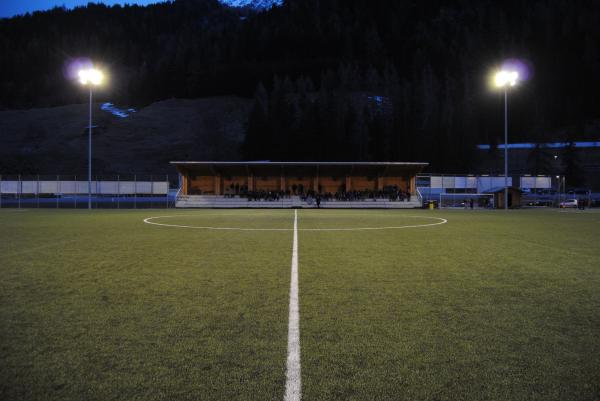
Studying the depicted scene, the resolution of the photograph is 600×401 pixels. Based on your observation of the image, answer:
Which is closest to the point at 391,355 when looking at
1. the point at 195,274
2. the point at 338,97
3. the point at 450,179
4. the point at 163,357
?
the point at 163,357

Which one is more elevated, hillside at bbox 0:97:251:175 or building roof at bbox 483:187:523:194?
hillside at bbox 0:97:251:175

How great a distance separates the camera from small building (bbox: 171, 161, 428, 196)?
1594 inches

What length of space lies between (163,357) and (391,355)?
186 cm

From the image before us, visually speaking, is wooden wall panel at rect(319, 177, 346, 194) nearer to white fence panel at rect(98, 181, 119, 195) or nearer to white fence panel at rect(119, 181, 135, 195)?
white fence panel at rect(119, 181, 135, 195)

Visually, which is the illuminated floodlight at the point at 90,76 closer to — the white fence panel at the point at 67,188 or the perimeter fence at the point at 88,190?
the perimeter fence at the point at 88,190

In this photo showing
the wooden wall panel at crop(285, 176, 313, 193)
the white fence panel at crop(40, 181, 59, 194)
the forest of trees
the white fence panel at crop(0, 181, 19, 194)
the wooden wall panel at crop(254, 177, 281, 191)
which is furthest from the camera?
the forest of trees

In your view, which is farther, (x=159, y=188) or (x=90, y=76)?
(x=159, y=188)

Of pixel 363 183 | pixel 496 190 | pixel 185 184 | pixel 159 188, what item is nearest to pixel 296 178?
pixel 363 183

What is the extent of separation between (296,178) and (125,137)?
255 feet

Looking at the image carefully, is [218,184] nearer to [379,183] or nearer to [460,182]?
[379,183]

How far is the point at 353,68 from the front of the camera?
130500 millimetres

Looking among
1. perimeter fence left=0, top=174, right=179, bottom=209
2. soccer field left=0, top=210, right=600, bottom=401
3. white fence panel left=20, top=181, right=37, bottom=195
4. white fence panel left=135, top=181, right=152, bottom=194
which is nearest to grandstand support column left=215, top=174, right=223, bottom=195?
perimeter fence left=0, top=174, right=179, bottom=209

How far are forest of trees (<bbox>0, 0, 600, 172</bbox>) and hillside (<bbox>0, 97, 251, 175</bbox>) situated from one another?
42.1 ft

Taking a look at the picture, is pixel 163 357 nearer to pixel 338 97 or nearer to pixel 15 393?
pixel 15 393
